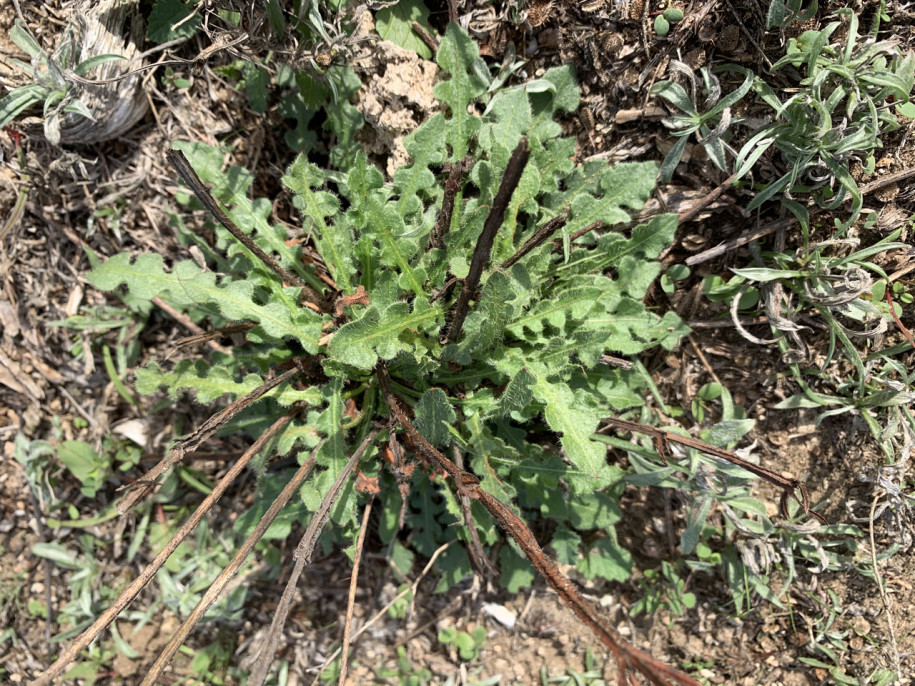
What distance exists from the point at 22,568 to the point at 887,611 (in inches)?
195

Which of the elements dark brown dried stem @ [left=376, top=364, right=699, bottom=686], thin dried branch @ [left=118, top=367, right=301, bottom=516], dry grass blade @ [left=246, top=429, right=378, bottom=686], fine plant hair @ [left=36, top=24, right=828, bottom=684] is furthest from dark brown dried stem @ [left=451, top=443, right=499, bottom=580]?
thin dried branch @ [left=118, top=367, right=301, bottom=516]

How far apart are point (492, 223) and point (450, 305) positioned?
95 cm

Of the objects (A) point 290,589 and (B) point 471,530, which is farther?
(B) point 471,530

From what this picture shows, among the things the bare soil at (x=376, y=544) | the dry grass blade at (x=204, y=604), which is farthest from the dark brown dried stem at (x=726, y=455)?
the dry grass blade at (x=204, y=604)

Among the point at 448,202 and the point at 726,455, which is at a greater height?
the point at 448,202

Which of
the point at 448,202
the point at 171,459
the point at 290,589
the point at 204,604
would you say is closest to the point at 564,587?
the point at 290,589

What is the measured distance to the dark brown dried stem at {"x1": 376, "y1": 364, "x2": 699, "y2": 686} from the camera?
1171 mm

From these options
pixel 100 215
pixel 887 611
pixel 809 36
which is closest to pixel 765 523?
pixel 887 611

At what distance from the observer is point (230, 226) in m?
2.24

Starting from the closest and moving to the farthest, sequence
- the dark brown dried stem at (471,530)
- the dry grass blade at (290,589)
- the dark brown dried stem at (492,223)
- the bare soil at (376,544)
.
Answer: the dark brown dried stem at (492,223)
the dry grass blade at (290,589)
the dark brown dried stem at (471,530)
the bare soil at (376,544)

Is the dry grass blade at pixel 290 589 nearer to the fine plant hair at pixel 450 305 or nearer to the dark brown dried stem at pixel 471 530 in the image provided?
the fine plant hair at pixel 450 305

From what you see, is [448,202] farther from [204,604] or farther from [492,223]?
[204,604]

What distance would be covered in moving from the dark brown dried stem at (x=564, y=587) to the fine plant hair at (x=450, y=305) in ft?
0.16

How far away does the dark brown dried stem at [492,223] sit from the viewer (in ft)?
4.69
